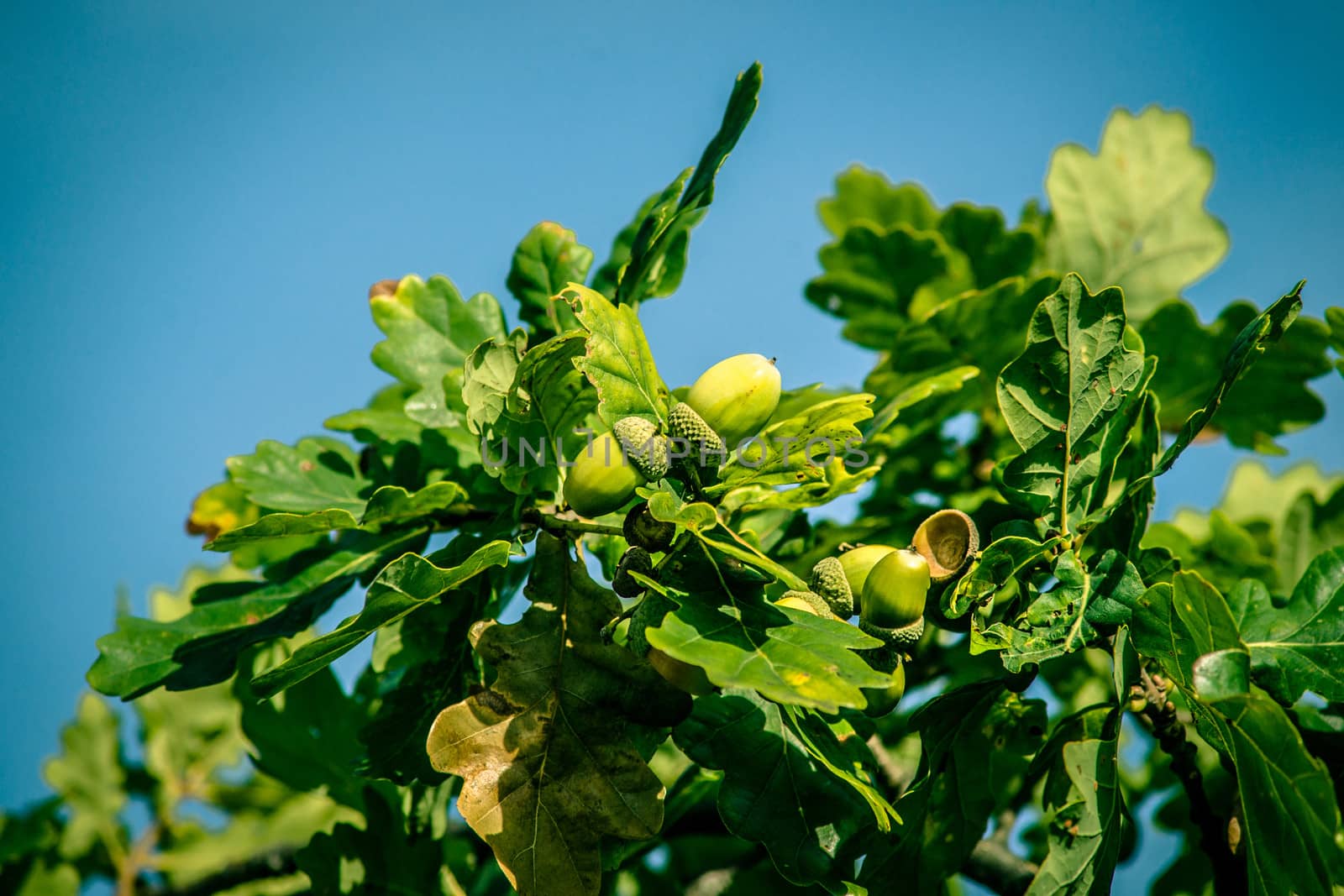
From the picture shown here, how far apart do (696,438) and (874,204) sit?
171 centimetres

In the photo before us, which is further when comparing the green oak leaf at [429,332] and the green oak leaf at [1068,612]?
the green oak leaf at [429,332]

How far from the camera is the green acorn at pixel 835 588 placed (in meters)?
1.25

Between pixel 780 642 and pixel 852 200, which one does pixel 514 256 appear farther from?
pixel 852 200

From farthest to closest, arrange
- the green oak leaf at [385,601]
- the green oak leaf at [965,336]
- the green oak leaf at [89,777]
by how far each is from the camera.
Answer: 1. the green oak leaf at [89,777]
2. the green oak leaf at [965,336]
3. the green oak leaf at [385,601]

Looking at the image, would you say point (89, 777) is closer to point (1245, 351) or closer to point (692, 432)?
point (692, 432)

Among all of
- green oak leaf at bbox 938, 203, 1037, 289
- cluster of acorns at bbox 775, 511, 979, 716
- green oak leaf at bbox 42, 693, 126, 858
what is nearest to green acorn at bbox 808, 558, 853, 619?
cluster of acorns at bbox 775, 511, 979, 716

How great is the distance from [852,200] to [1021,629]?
5.77 feet

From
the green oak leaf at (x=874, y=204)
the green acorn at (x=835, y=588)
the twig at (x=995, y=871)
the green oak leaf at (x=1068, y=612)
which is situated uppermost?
the green oak leaf at (x=874, y=204)

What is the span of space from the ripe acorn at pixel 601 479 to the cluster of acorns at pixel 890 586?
0.79 ft

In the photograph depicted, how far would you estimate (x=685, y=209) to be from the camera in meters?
1.50

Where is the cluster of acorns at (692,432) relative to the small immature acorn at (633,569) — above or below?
above


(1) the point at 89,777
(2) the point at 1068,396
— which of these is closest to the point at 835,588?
(2) the point at 1068,396

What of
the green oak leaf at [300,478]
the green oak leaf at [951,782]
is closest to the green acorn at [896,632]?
the green oak leaf at [951,782]

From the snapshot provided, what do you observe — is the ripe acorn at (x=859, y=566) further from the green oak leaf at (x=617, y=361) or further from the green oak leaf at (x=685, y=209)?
the green oak leaf at (x=685, y=209)
